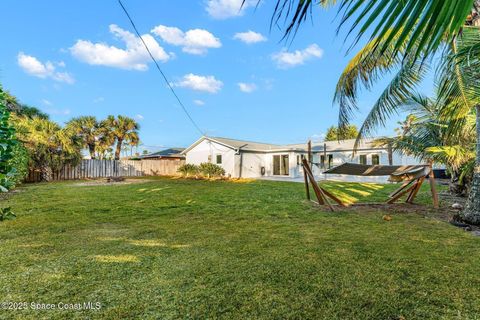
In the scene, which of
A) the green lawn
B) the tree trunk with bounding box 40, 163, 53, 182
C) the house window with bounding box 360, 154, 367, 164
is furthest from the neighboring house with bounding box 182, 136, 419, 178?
the green lawn

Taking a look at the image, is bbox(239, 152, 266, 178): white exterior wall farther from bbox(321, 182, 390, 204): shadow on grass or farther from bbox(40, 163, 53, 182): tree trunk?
bbox(40, 163, 53, 182): tree trunk

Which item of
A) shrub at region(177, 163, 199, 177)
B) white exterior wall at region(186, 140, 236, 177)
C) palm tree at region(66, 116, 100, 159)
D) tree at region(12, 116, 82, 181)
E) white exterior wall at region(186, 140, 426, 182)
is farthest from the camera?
palm tree at region(66, 116, 100, 159)

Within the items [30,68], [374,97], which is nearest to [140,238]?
[374,97]

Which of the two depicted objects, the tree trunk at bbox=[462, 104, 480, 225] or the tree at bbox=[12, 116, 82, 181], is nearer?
the tree trunk at bbox=[462, 104, 480, 225]

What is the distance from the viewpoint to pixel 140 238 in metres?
4.35

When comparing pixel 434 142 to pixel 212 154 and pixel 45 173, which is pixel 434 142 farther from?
pixel 45 173

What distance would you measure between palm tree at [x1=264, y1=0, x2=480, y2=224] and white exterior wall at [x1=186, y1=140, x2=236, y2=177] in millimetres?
13804

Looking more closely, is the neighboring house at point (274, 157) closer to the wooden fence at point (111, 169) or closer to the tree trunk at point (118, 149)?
the wooden fence at point (111, 169)

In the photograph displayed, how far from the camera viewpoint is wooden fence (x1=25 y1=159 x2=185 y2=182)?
692 inches

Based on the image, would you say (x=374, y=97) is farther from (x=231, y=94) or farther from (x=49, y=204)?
(x=231, y=94)

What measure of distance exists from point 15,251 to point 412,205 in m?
9.32

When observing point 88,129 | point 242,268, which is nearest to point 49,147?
point 88,129

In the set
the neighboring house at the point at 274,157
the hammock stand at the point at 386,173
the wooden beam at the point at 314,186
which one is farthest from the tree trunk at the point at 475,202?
the neighboring house at the point at 274,157

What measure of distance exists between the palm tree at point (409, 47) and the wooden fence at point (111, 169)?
18.8 metres
